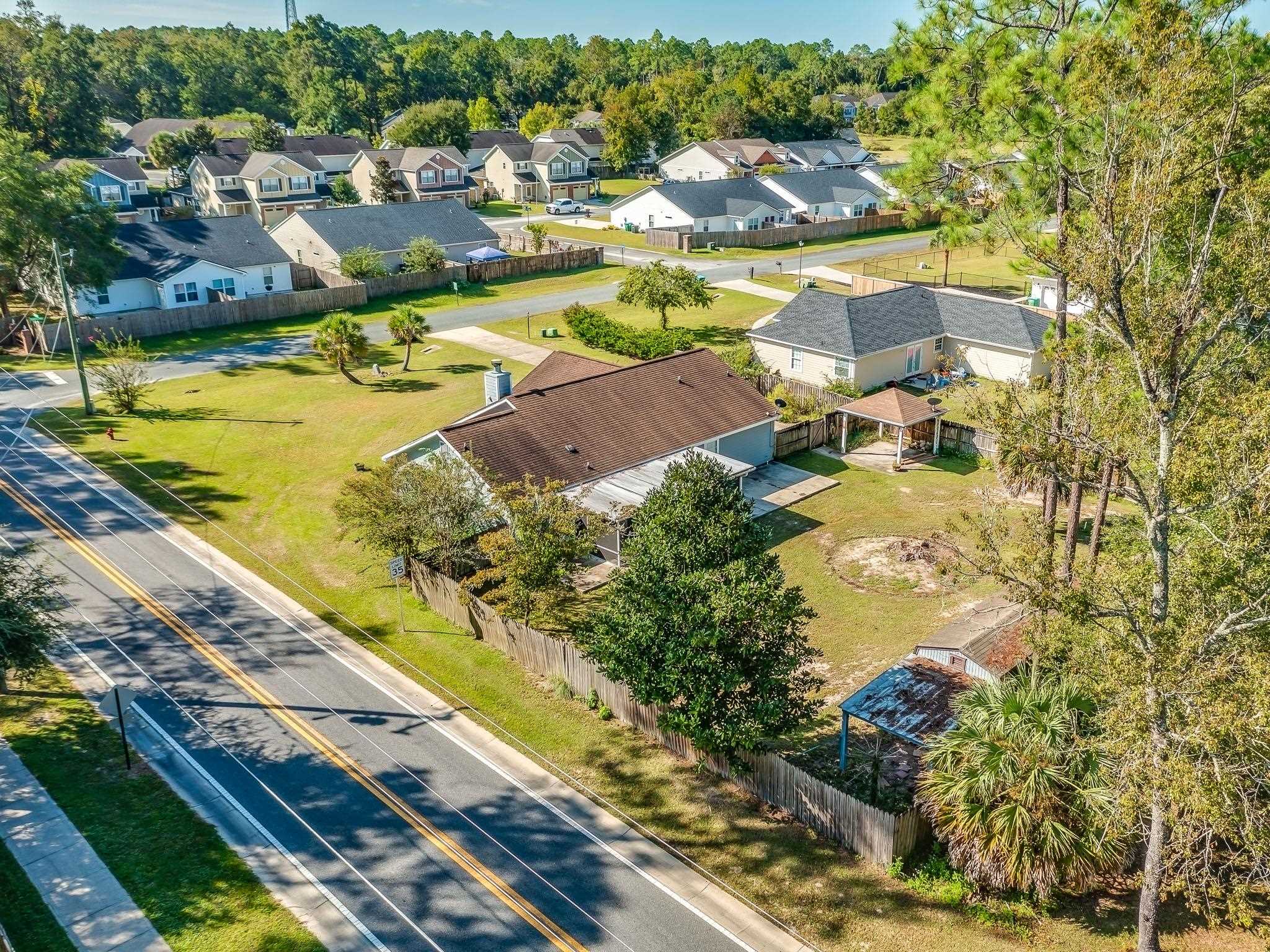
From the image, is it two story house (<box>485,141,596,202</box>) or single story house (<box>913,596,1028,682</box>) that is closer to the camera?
single story house (<box>913,596,1028,682</box>)

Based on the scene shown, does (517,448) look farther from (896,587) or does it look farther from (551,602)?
(896,587)

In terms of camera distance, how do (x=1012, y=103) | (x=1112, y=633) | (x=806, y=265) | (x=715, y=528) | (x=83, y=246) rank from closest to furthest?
1. (x=1112, y=633)
2. (x=715, y=528)
3. (x=1012, y=103)
4. (x=83, y=246)
5. (x=806, y=265)

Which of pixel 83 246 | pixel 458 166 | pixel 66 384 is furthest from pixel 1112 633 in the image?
pixel 458 166

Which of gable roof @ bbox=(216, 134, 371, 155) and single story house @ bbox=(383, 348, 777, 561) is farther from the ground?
gable roof @ bbox=(216, 134, 371, 155)

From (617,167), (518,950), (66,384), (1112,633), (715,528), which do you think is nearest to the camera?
(1112,633)

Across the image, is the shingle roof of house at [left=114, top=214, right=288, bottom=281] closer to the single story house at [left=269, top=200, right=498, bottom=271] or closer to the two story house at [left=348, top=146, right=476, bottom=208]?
the single story house at [left=269, top=200, right=498, bottom=271]

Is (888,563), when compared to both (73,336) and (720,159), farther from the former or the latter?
(720,159)

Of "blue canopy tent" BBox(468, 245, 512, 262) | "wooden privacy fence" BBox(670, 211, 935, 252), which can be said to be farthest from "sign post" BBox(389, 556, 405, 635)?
"wooden privacy fence" BBox(670, 211, 935, 252)
